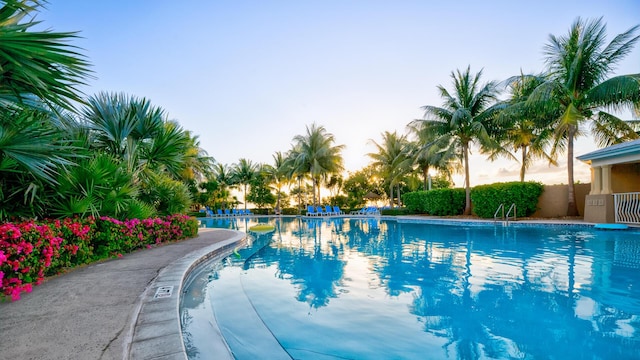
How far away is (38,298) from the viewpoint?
11.9 ft

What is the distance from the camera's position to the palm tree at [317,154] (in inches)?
1064

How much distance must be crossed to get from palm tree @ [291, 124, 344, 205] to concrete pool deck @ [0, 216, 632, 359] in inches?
875

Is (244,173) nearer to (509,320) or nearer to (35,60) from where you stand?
(35,60)

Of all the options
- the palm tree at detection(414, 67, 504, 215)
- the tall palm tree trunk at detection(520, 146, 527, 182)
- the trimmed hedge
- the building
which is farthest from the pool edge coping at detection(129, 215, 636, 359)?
the tall palm tree trunk at detection(520, 146, 527, 182)

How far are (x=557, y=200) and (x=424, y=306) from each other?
16.2 metres

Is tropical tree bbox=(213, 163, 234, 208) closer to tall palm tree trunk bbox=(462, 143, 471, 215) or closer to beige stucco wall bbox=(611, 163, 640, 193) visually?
tall palm tree trunk bbox=(462, 143, 471, 215)

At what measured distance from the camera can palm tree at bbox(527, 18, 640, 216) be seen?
1311 centimetres

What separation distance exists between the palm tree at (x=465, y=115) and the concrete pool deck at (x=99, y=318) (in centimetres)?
1771

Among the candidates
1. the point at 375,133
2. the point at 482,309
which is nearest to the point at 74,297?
the point at 482,309

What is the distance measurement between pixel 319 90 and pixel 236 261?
38.8 ft

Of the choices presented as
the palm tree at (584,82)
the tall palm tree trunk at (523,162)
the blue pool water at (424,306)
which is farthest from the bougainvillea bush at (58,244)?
the tall palm tree trunk at (523,162)

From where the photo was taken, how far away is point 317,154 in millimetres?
26984

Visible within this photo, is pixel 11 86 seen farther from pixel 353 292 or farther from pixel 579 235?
pixel 579 235

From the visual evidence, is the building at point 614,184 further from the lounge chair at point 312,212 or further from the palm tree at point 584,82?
the lounge chair at point 312,212
